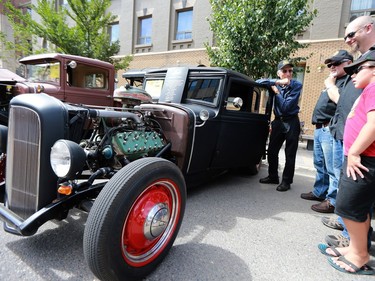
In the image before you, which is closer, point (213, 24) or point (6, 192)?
point (6, 192)

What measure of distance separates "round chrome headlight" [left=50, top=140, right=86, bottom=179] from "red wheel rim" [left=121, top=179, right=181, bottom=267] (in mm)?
472

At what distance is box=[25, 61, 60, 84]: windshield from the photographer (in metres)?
5.21

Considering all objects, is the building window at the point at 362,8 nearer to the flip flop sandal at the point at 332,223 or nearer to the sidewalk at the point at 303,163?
the sidewalk at the point at 303,163

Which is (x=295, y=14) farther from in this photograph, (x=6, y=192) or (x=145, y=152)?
(x=6, y=192)

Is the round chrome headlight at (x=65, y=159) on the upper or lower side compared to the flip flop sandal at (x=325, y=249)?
upper

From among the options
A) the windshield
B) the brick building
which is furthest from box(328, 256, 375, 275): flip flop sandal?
the brick building

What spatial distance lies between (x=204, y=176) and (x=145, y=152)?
1.12 m

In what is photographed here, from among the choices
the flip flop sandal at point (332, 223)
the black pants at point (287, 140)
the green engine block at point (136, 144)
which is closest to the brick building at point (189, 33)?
the black pants at point (287, 140)

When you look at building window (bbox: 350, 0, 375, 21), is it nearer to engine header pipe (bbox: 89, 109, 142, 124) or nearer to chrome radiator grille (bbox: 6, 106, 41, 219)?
engine header pipe (bbox: 89, 109, 142, 124)

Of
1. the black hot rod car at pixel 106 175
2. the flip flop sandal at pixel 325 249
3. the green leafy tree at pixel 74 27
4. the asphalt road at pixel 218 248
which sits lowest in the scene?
the asphalt road at pixel 218 248

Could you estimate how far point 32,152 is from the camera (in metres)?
1.82

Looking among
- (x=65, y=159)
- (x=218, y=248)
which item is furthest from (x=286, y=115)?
(x=65, y=159)

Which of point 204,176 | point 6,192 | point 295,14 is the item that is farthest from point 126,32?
point 6,192

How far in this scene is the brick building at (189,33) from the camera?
897 centimetres
